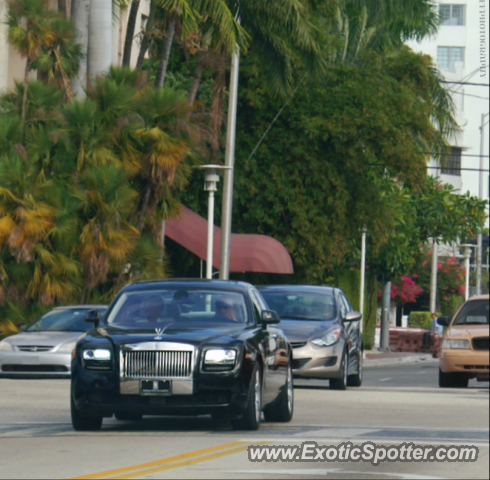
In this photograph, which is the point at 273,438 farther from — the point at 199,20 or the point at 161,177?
the point at 199,20

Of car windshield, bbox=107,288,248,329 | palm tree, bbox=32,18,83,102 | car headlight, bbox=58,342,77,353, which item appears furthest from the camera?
palm tree, bbox=32,18,83,102

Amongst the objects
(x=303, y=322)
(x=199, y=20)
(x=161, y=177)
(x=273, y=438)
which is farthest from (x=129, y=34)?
(x=273, y=438)

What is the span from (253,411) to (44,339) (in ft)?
35.2

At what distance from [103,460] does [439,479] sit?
135 inches

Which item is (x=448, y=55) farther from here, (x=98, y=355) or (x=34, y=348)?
(x=98, y=355)

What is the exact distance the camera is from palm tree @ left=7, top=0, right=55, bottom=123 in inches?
1087

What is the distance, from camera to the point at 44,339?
21.9 m

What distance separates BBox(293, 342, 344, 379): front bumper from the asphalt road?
1.29 metres

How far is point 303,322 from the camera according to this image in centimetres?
1895

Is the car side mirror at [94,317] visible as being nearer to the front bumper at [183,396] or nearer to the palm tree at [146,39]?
the front bumper at [183,396]

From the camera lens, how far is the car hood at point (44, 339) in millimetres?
21781

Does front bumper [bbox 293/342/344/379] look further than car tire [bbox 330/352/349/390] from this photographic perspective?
No

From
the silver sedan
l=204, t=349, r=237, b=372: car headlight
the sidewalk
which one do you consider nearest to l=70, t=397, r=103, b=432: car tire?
l=204, t=349, r=237, b=372: car headlight

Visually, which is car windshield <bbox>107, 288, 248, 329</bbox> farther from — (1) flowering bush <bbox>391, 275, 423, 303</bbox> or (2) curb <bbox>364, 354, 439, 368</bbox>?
(1) flowering bush <bbox>391, 275, 423, 303</bbox>
